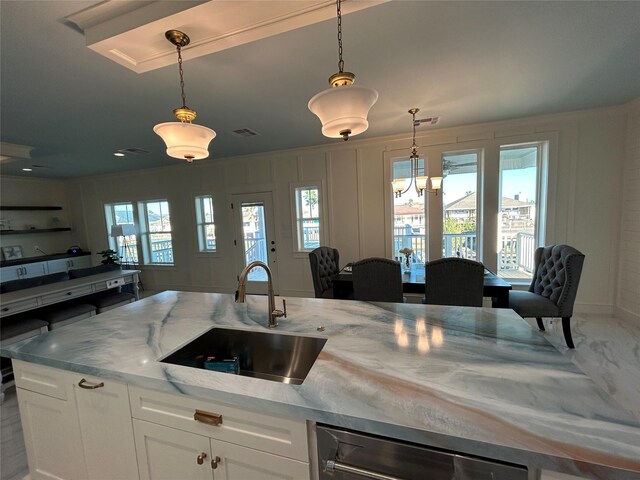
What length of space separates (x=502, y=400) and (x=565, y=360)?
1.41 feet

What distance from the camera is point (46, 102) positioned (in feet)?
8.16

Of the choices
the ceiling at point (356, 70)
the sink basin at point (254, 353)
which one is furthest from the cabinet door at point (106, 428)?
the ceiling at point (356, 70)

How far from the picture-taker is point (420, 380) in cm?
90

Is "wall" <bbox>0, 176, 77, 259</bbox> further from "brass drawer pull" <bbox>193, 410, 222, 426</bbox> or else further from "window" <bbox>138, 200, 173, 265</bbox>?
"brass drawer pull" <bbox>193, 410, 222, 426</bbox>

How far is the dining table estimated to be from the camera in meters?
2.53

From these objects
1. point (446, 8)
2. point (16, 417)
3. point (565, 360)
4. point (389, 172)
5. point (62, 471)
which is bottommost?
point (16, 417)

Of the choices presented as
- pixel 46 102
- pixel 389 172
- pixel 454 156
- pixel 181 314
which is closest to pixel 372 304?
pixel 181 314

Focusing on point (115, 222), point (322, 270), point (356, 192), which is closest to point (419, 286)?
point (322, 270)

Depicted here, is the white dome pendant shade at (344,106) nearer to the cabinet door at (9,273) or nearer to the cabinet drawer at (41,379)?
the cabinet drawer at (41,379)

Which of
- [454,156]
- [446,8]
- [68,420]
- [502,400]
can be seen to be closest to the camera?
[502,400]

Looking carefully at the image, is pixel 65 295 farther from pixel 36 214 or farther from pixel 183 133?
pixel 36 214

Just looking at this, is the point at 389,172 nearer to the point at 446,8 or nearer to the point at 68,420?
the point at 446,8

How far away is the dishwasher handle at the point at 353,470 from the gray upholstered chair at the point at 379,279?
1.85 meters

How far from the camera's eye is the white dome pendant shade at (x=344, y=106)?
105cm
